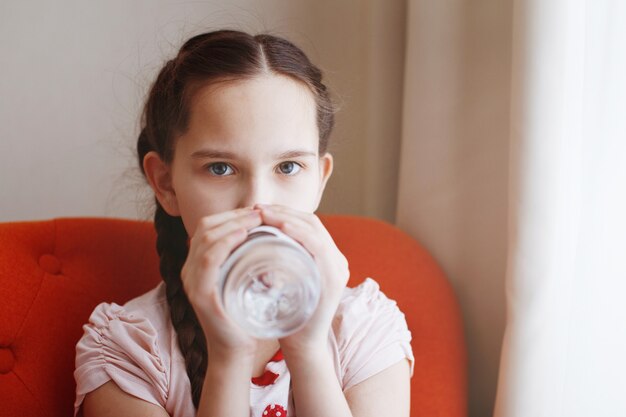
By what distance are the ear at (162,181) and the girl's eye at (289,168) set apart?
193mm

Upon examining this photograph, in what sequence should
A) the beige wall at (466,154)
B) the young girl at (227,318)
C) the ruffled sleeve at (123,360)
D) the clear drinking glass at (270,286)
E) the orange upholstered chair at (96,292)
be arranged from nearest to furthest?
1. the clear drinking glass at (270,286)
2. the young girl at (227,318)
3. the ruffled sleeve at (123,360)
4. the orange upholstered chair at (96,292)
5. the beige wall at (466,154)

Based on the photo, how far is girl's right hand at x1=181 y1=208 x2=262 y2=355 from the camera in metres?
0.75

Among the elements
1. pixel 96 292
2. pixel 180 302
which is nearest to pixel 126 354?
pixel 180 302

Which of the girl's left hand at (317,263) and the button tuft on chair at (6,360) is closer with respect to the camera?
the girl's left hand at (317,263)

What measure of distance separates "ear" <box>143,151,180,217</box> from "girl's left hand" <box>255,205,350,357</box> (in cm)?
31

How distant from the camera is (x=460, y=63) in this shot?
1284mm

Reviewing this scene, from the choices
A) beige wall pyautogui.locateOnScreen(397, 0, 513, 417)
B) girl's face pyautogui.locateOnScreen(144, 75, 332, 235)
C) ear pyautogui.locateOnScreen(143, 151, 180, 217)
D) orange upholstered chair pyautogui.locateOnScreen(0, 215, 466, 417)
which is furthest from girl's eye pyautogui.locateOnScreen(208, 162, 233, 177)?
beige wall pyautogui.locateOnScreen(397, 0, 513, 417)

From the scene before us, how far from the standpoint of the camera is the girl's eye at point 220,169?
0.96 metres

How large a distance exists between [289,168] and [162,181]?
0.75 feet

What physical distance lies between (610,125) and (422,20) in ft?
1.66

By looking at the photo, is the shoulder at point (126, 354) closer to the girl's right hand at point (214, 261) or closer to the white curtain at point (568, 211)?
the girl's right hand at point (214, 261)

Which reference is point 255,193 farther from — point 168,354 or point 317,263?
point 168,354

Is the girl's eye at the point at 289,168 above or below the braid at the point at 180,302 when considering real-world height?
above

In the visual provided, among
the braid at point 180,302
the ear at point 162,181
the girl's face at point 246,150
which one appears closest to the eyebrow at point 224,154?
the girl's face at point 246,150
